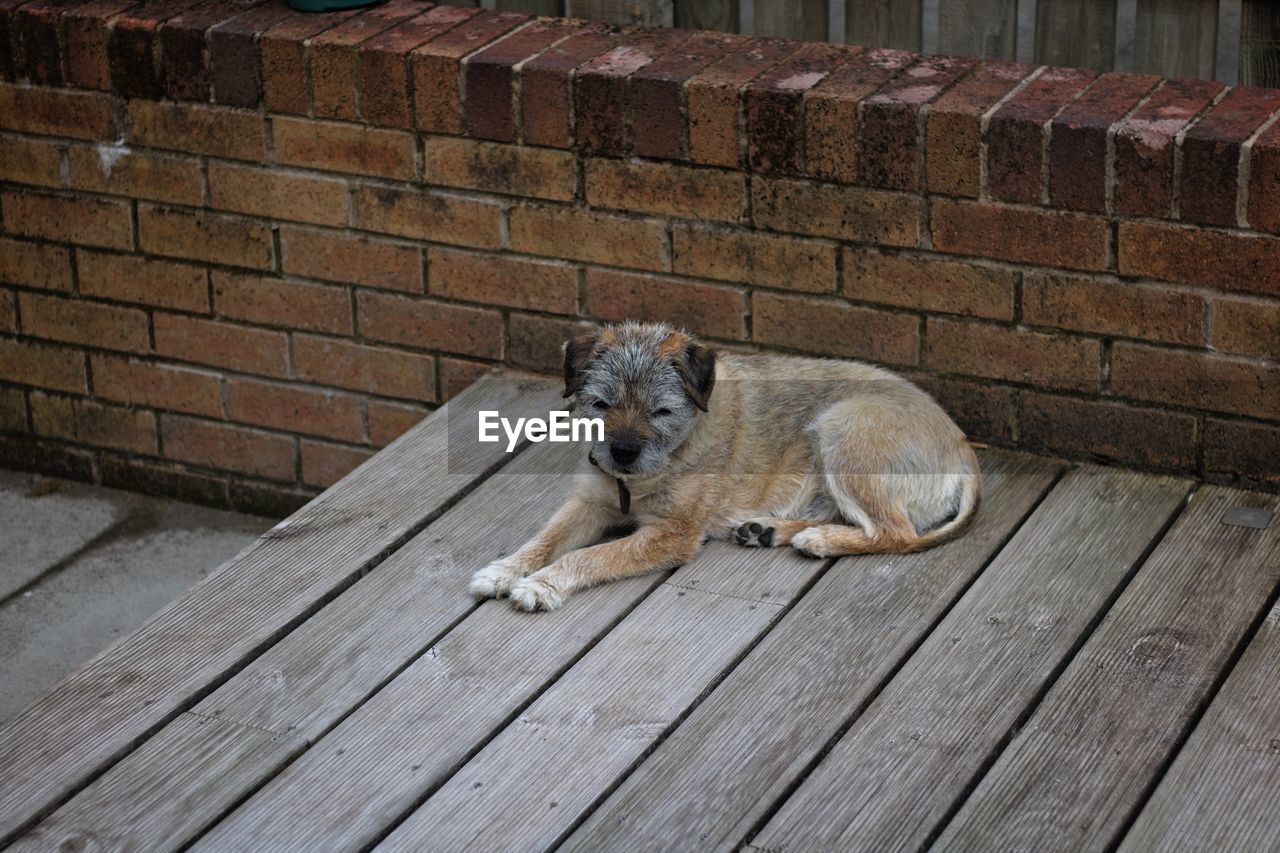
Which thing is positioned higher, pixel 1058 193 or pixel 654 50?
pixel 654 50

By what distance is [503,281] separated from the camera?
4805 millimetres

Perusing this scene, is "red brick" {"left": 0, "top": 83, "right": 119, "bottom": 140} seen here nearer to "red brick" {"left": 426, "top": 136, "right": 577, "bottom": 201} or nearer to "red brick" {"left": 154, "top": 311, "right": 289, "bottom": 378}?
"red brick" {"left": 154, "top": 311, "right": 289, "bottom": 378}

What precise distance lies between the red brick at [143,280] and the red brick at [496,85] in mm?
1136

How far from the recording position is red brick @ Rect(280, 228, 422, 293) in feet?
16.0

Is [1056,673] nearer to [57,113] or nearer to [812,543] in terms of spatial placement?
[812,543]

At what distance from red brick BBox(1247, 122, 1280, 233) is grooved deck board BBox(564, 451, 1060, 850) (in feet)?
2.81

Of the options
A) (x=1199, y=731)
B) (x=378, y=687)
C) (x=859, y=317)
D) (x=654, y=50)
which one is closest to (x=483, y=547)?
(x=378, y=687)

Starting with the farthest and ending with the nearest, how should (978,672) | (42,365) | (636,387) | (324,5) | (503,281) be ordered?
(42,365) < (324,5) < (503,281) < (636,387) < (978,672)

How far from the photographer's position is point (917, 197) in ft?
13.8

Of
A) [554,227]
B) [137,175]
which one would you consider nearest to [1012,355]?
[554,227]

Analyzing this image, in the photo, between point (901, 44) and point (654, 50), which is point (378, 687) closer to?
point (654, 50)

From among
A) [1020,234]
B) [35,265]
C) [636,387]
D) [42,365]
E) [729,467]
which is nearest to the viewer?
[636,387]

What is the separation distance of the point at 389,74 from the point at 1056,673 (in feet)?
8.17

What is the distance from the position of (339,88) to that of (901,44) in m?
1.61
